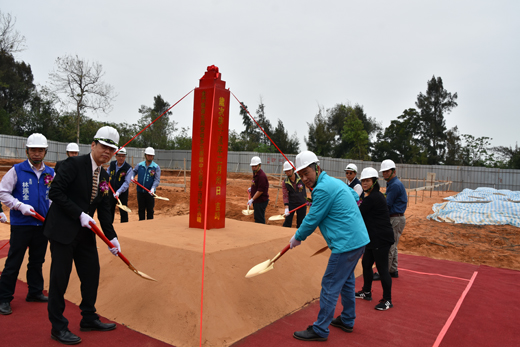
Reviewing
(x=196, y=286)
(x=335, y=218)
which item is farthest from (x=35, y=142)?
(x=335, y=218)

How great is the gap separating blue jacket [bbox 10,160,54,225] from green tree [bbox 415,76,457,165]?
36.4 metres

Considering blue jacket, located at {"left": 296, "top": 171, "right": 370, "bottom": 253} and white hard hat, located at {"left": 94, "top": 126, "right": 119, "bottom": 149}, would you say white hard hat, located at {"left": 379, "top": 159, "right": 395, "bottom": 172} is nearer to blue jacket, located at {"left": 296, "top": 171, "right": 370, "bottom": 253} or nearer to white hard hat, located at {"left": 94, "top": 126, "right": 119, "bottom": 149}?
blue jacket, located at {"left": 296, "top": 171, "right": 370, "bottom": 253}

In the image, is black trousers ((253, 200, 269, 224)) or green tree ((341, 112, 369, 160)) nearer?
black trousers ((253, 200, 269, 224))

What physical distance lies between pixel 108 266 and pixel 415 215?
1134cm

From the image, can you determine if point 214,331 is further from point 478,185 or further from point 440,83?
point 440,83

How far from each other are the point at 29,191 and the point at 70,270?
4.03ft

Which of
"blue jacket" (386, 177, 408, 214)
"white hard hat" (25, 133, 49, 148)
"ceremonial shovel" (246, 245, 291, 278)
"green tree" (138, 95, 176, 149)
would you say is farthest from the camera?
"green tree" (138, 95, 176, 149)

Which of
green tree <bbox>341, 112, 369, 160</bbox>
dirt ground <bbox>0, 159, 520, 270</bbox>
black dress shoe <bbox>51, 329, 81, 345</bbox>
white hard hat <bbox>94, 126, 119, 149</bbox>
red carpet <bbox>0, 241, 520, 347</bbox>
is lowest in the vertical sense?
dirt ground <bbox>0, 159, 520, 270</bbox>

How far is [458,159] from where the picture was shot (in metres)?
34.4

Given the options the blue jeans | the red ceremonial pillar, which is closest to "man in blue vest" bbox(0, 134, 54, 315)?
the red ceremonial pillar

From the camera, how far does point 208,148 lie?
16.1 ft

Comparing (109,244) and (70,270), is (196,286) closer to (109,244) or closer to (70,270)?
(109,244)

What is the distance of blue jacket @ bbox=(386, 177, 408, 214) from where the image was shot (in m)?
4.83

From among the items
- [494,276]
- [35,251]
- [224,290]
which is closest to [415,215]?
[494,276]
